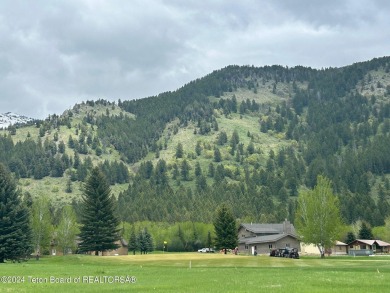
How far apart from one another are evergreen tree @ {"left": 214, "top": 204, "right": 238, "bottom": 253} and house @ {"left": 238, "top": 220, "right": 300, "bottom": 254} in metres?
12.3

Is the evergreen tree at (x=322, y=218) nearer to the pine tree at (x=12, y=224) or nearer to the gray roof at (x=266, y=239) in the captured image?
the gray roof at (x=266, y=239)

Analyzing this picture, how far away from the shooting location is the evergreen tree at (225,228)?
A: 10884 centimetres

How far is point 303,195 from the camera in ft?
292

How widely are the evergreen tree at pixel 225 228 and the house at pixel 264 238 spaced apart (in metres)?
12.3

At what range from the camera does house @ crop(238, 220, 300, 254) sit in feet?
395

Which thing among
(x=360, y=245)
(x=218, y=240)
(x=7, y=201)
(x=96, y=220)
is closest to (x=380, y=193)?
(x=360, y=245)

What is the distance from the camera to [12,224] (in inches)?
2675

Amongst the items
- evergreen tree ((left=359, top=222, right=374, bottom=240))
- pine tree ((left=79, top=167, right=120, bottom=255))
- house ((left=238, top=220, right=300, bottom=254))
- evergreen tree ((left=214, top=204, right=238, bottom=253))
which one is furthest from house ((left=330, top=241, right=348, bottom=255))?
pine tree ((left=79, top=167, right=120, bottom=255))

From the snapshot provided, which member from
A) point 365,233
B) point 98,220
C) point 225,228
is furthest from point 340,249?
point 98,220

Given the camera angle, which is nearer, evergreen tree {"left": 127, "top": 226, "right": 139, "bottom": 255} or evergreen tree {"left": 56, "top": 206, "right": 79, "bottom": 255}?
evergreen tree {"left": 56, "top": 206, "right": 79, "bottom": 255}

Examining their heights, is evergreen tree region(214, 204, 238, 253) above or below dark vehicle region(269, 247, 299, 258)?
above

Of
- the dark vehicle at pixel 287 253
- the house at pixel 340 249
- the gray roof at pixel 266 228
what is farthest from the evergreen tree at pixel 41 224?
the house at pixel 340 249

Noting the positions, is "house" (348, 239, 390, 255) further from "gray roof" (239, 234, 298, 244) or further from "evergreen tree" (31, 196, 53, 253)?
"evergreen tree" (31, 196, 53, 253)

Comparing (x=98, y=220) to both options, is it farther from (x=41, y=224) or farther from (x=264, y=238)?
(x=264, y=238)
